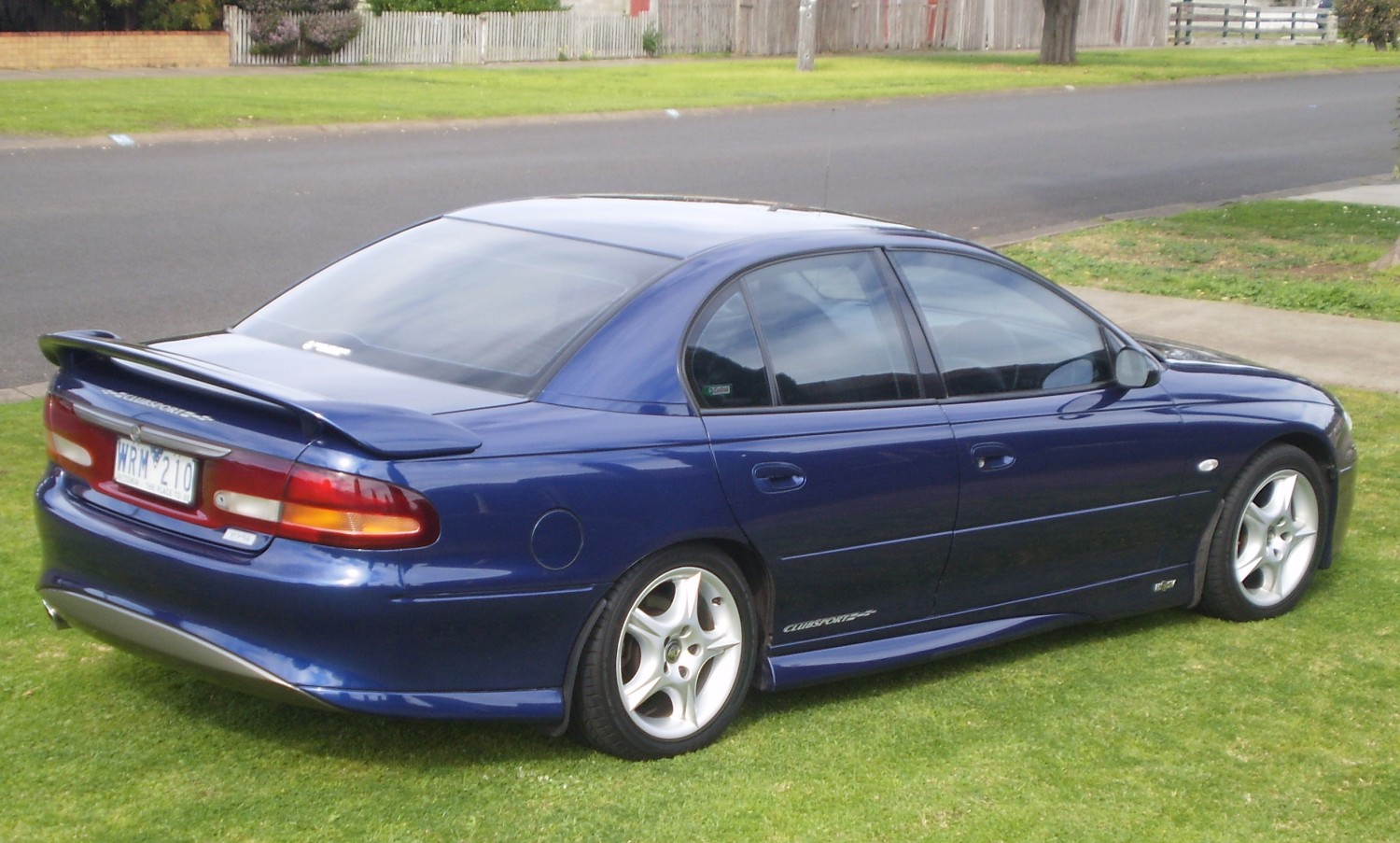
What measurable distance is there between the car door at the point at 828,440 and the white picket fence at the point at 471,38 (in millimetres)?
29368

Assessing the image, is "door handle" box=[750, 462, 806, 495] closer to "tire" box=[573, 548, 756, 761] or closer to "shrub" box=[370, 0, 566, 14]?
"tire" box=[573, 548, 756, 761]

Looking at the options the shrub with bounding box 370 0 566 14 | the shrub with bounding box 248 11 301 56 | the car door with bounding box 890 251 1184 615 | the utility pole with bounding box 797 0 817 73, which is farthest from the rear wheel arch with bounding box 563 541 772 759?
the shrub with bounding box 370 0 566 14

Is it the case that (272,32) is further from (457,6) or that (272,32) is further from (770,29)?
(770,29)

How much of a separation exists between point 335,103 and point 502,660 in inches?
834

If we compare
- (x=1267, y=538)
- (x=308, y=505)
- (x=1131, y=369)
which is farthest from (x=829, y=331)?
(x=1267, y=538)

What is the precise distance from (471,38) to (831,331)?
3300 cm

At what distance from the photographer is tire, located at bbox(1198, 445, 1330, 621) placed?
5852 millimetres

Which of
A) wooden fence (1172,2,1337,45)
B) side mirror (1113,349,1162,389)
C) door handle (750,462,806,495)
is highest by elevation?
wooden fence (1172,2,1337,45)

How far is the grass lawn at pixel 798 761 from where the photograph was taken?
4.03m

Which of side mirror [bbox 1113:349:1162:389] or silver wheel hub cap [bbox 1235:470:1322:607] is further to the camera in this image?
silver wheel hub cap [bbox 1235:470:1322:607]

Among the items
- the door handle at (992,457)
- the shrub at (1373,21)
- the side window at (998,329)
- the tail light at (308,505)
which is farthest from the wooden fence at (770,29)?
the tail light at (308,505)

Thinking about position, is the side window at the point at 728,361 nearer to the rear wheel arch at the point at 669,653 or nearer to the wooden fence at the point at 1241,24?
the rear wheel arch at the point at 669,653

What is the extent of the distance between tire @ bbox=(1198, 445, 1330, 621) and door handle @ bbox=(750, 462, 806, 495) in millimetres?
1975

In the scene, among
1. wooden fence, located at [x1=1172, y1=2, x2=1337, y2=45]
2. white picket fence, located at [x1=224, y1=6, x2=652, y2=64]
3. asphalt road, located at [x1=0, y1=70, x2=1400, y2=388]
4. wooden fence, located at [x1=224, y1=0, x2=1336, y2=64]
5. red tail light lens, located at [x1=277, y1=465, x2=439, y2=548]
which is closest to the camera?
red tail light lens, located at [x1=277, y1=465, x2=439, y2=548]
